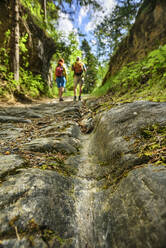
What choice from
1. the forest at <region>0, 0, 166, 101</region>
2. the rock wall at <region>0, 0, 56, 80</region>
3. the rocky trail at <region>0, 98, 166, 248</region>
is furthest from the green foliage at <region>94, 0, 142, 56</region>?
the rocky trail at <region>0, 98, 166, 248</region>

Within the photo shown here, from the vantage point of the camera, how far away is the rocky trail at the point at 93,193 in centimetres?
94

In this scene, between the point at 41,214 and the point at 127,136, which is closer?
the point at 41,214

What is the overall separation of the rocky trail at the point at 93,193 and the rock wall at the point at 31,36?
843 cm

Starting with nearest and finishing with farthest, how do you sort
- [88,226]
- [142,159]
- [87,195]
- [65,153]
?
[88,226]
[142,159]
[87,195]
[65,153]

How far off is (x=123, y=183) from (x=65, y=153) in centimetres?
129

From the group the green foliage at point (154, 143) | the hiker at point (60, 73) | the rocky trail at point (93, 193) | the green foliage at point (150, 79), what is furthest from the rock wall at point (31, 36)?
the green foliage at point (154, 143)

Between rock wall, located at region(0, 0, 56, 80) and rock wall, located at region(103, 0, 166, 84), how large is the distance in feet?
21.5

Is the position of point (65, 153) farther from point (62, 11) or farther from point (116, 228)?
point (62, 11)

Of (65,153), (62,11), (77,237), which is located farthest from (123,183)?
(62,11)

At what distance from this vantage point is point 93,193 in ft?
5.13

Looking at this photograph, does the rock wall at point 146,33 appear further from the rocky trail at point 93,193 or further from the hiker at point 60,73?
the rocky trail at point 93,193

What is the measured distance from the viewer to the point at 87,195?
5.11 ft

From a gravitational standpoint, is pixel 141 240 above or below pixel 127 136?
below

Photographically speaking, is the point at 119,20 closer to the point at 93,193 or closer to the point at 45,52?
the point at 45,52
